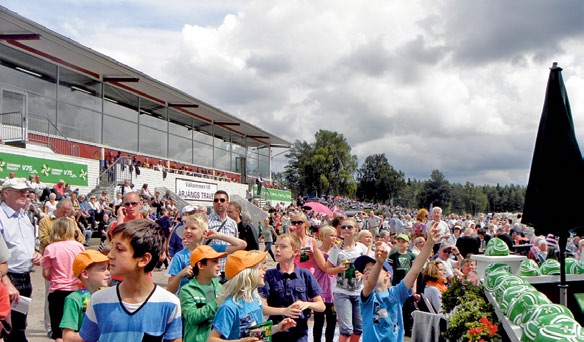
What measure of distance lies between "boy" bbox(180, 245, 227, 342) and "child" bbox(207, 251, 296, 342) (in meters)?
0.29

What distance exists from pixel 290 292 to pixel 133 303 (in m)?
2.35

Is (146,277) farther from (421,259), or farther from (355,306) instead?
(355,306)

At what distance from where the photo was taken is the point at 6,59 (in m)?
22.3

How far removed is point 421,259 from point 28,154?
1829 centimetres

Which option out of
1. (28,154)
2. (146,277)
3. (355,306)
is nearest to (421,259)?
(355,306)

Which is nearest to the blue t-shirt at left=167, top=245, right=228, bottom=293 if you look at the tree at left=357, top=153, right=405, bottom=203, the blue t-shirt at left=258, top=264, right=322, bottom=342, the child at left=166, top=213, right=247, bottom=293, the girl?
the child at left=166, top=213, right=247, bottom=293

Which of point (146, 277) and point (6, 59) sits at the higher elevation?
point (6, 59)

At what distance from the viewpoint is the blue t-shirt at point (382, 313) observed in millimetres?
5062

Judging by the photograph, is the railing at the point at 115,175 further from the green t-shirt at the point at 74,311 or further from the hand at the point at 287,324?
the hand at the point at 287,324

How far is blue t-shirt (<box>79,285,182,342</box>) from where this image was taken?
2.63 meters

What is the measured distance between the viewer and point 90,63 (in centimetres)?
2556

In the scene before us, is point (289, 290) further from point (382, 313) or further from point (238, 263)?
point (238, 263)

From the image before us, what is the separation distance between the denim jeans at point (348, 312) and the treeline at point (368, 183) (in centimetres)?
3725

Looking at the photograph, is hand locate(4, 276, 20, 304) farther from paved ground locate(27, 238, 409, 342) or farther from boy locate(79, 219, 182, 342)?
paved ground locate(27, 238, 409, 342)
